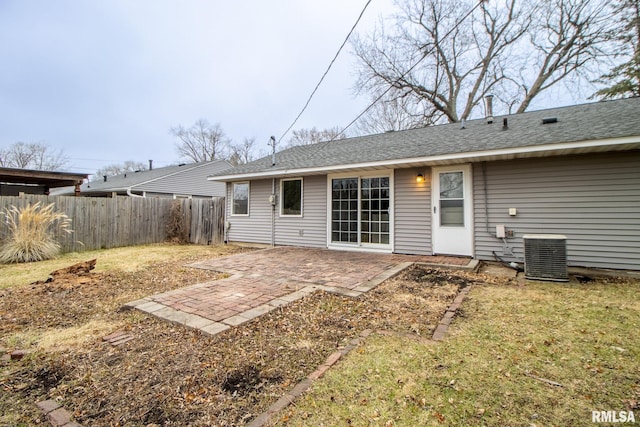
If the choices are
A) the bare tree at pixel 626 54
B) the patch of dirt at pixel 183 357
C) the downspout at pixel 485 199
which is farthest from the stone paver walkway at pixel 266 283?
the bare tree at pixel 626 54

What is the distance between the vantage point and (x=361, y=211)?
24.1 feet

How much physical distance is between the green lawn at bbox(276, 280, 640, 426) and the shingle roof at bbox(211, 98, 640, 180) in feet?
10.5

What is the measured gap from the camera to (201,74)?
47.3 feet

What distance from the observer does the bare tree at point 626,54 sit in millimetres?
9766

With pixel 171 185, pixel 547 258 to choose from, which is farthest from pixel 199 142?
pixel 547 258

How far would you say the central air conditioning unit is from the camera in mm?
4512

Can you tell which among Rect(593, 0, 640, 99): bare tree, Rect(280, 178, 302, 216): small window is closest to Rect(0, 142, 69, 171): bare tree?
Rect(280, 178, 302, 216): small window

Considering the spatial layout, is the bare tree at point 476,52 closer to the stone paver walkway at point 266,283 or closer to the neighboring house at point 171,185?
the stone paver walkway at point 266,283

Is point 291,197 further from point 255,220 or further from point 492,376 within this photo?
point 492,376

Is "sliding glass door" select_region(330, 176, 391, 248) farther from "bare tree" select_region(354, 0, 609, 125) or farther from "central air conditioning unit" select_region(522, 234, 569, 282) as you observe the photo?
"bare tree" select_region(354, 0, 609, 125)

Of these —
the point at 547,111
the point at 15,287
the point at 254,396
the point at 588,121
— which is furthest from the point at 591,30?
the point at 15,287

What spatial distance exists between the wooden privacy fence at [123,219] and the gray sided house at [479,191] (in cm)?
225

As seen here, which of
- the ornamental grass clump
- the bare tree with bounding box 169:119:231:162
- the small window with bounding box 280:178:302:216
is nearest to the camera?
the ornamental grass clump

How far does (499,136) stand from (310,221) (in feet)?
16.4
